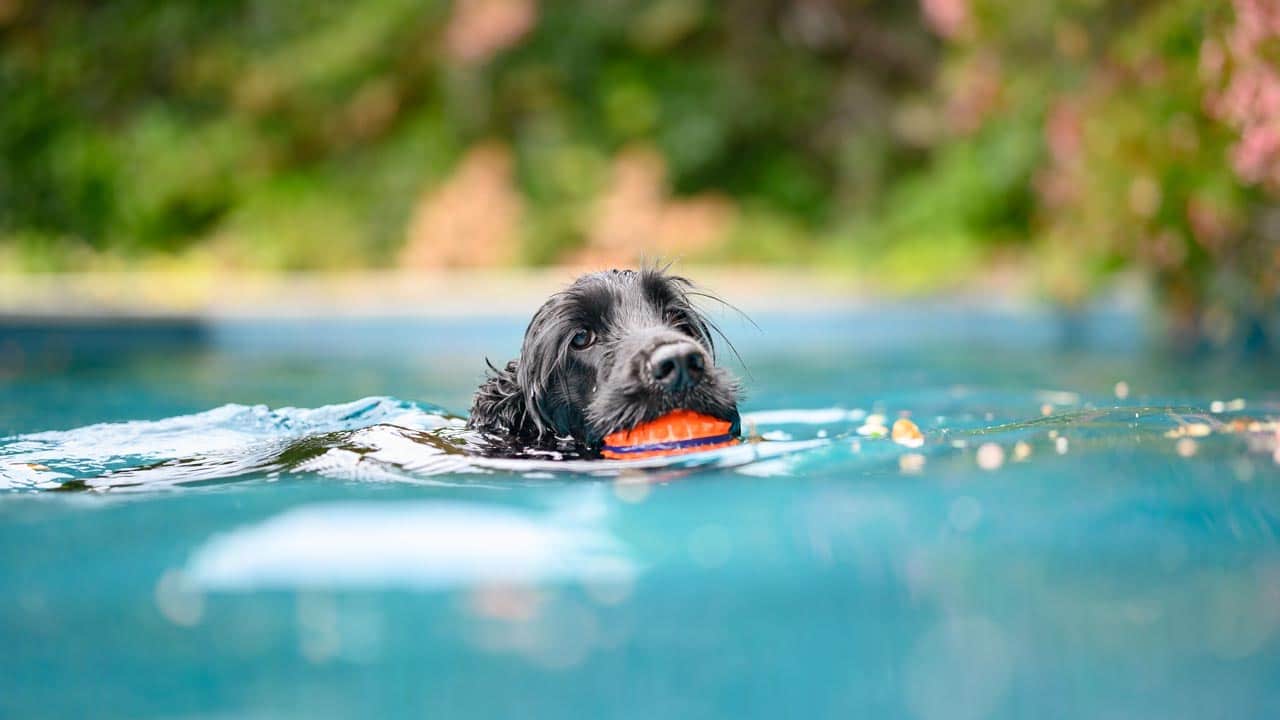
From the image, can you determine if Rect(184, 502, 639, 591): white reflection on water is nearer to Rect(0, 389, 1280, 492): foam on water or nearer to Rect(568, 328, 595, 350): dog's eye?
Rect(0, 389, 1280, 492): foam on water

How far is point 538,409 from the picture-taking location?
12.9 feet

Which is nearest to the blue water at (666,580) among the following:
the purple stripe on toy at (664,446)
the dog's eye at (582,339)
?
the purple stripe on toy at (664,446)

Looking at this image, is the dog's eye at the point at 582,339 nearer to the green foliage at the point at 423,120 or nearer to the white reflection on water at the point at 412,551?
the white reflection on water at the point at 412,551

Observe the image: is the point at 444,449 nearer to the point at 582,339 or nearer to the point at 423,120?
the point at 582,339

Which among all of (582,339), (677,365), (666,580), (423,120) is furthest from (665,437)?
(423,120)

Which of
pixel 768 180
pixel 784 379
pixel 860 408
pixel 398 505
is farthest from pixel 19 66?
pixel 398 505

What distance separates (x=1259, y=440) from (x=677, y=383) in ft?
5.42

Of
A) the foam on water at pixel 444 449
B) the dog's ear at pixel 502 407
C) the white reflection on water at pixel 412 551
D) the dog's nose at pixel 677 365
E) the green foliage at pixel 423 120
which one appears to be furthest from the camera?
the green foliage at pixel 423 120

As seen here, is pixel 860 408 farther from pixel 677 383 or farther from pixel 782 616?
pixel 782 616

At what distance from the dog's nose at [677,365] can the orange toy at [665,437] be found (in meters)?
0.11

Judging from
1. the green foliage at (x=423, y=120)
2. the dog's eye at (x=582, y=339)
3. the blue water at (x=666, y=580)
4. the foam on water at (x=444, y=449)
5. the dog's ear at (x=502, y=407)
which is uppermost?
the green foliage at (x=423, y=120)

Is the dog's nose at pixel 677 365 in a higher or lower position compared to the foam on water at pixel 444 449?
higher

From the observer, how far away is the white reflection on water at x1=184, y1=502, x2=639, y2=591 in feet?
7.23

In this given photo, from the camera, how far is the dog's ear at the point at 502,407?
4074 millimetres
